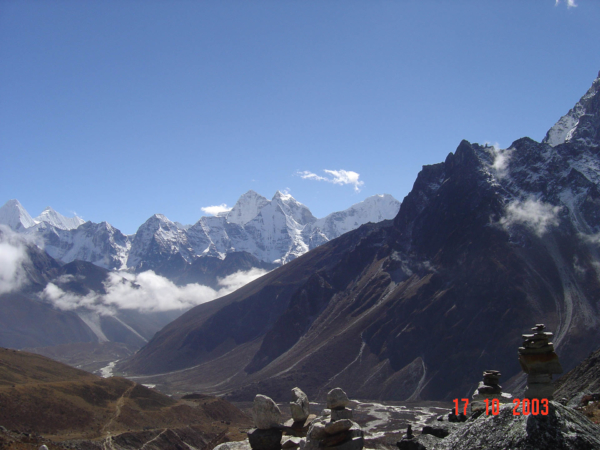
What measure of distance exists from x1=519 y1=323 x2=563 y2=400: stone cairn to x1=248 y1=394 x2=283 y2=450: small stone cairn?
9.92 metres

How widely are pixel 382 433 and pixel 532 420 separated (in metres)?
136

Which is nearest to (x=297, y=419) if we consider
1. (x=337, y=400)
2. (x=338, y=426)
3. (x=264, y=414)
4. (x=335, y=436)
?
(x=264, y=414)

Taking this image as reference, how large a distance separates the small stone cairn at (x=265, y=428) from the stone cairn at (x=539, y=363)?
32.6 feet

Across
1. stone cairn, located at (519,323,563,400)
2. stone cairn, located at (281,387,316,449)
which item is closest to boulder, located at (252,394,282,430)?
stone cairn, located at (281,387,316,449)

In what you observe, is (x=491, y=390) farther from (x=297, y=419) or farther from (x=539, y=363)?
(x=539, y=363)

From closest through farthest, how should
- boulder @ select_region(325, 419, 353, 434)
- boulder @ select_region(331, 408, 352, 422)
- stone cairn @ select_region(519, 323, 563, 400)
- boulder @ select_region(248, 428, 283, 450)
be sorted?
stone cairn @ select_region(519, 323, 563, 400), boulder @ select_region(325, 419, 353, 434), boulder @ select_region(248, 428, 283, 450), boulder @ select_region(331, 408, 352, 422)

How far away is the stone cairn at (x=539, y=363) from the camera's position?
12875 mm

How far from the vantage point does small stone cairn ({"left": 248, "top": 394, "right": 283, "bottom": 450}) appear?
62.7 feet

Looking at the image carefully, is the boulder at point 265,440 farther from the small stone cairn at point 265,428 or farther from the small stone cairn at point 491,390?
the small stone cairn at point 491,390

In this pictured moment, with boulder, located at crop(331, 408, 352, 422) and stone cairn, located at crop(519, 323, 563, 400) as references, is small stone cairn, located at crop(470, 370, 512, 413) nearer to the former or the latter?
boulder, located at crop(331, 408, 352, 422)

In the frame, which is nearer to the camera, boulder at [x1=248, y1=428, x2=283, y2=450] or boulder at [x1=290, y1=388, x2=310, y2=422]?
boulder at [x1=248, y1=428, x2=283, y2=450]

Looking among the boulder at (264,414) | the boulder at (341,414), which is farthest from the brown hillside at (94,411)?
the boulder at (341,414)

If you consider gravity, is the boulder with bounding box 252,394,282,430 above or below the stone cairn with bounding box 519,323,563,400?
below

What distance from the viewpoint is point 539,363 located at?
13164mm
